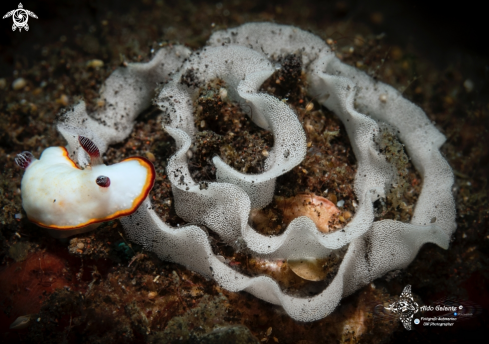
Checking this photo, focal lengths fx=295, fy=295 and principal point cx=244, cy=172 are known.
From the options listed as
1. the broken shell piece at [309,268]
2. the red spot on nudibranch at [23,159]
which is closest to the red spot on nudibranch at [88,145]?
the red spot on nudibranch at [23,159]

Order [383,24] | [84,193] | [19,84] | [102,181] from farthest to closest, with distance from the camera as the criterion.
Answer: [383,24] → [19,84] → [84,193] → [102,181]

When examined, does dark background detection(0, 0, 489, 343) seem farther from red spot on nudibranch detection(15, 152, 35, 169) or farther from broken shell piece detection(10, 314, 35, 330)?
broken shell piece detection(10, 314, 35, 330)

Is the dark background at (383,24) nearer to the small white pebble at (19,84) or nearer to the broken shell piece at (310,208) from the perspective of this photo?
the small white pebble at (19,84)

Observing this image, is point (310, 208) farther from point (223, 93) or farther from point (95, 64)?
point (95, 64)

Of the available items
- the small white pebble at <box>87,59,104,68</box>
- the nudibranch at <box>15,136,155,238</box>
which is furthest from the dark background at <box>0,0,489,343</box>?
the nudibranch at <box>15,136,155,238</box>

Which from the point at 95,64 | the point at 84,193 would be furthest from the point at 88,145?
the point at 95,64

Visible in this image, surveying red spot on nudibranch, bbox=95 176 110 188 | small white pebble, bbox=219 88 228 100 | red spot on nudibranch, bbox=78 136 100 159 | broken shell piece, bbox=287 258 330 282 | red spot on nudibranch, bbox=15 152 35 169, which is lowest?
broken shell piece, bbox=287 258 330 282
